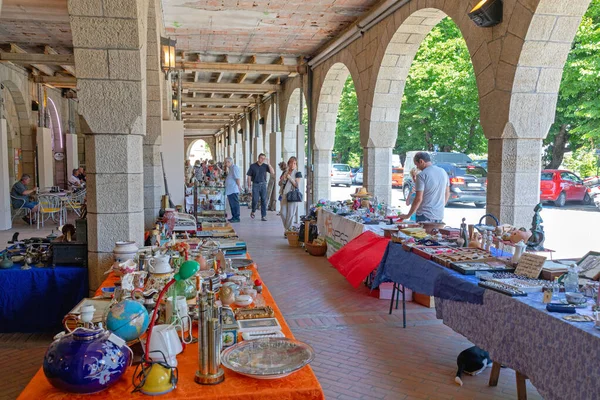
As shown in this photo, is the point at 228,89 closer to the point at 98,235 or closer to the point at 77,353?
the point at 98,235

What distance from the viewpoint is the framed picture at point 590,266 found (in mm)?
3215

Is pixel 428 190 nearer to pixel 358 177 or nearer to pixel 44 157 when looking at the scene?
pixel 44 157

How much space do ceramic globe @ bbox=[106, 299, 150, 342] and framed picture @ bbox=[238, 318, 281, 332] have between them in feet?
1.67

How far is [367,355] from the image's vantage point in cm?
429

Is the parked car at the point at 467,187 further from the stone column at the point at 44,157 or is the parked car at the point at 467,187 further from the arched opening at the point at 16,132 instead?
the arched opening at the point at 16,132

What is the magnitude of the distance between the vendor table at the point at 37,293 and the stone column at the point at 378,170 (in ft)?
18.2

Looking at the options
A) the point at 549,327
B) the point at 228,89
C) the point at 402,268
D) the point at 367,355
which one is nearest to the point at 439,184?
the point at 402,268

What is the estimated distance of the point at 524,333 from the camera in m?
2.95

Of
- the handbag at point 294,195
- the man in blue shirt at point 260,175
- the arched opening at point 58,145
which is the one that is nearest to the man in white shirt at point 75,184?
the arched opening at point 58,145

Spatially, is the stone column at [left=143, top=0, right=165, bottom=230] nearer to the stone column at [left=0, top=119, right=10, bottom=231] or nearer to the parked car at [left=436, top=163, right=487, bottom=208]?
the stone column at [left=0, top=119, right=10, bottom=231]

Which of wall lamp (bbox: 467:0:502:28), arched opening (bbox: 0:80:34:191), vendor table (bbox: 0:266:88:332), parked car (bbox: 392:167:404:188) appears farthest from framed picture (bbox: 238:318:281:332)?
parked car (bbox: 392:167:404:188)

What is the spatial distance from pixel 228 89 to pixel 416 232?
11.4 metres

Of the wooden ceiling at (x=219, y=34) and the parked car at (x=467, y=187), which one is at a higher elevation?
the wooden ceiling at (x=219, y=34)

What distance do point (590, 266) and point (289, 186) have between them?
6.90 meters
